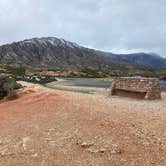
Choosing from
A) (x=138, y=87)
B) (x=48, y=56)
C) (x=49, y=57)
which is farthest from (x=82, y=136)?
(x=48, y=56)

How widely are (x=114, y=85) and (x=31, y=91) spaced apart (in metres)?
6.10

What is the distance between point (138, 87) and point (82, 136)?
40.5ft

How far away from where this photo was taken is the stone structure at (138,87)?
74.0 feet

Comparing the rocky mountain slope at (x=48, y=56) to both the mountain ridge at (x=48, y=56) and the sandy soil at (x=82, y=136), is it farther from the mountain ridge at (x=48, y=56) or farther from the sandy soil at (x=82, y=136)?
the sandy soil at (x=82, y=136)

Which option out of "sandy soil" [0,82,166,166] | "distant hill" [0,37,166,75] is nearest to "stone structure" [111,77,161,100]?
"sandy soil" [0,82,166,166]

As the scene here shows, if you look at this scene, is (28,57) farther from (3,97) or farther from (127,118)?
(127,118)

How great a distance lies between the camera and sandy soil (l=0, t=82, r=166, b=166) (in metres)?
9.88

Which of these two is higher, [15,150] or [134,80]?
[134,80]

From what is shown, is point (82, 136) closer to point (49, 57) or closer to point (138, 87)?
point (138, 87)

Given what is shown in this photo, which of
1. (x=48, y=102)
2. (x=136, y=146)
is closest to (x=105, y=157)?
(x=136, y=146)

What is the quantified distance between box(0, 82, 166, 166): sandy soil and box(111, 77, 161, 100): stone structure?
5.79 m

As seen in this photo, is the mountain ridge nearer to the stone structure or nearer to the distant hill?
the distant hill

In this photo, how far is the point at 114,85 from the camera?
25312 millimetres

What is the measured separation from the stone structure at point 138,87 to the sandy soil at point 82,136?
579cm
